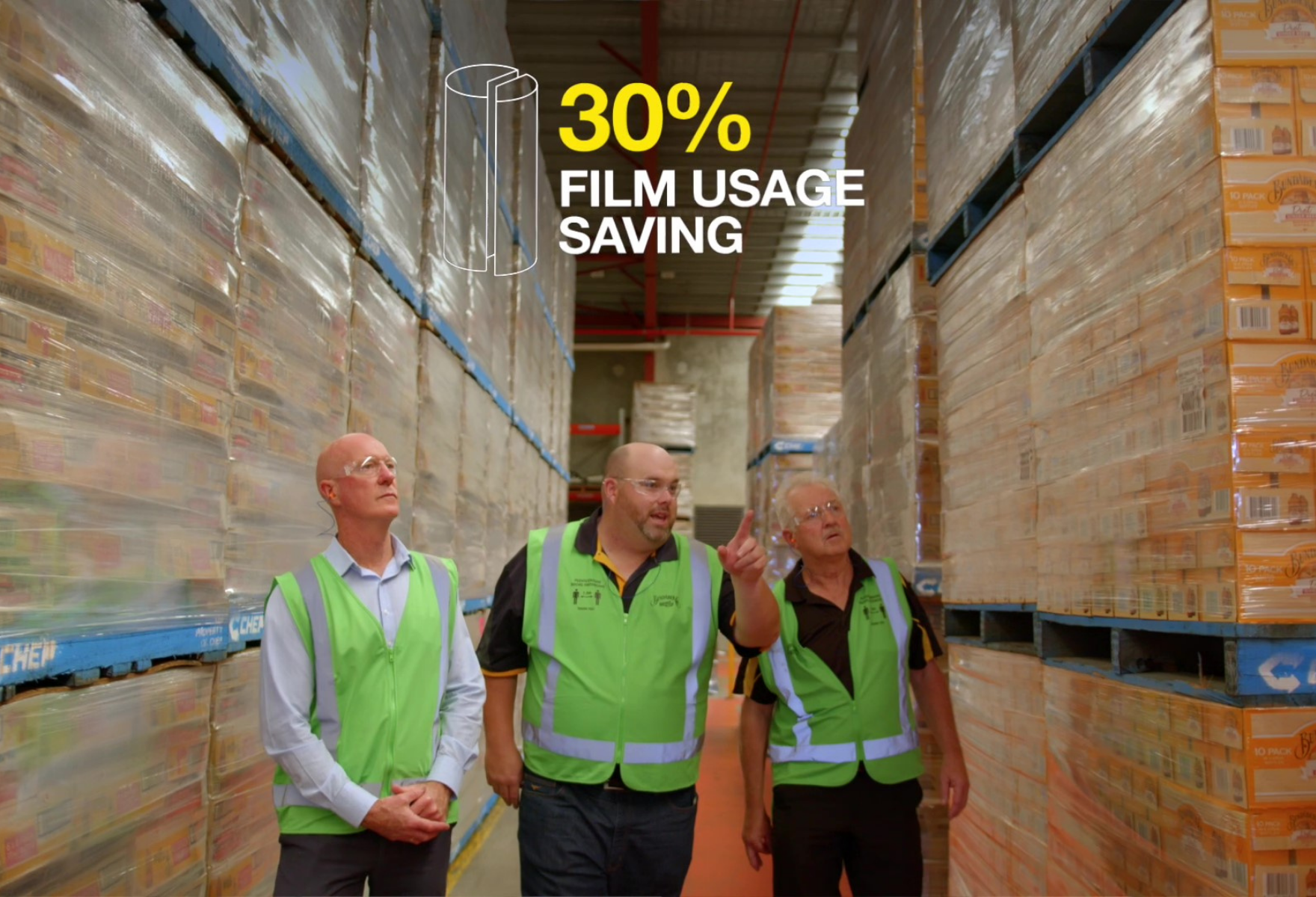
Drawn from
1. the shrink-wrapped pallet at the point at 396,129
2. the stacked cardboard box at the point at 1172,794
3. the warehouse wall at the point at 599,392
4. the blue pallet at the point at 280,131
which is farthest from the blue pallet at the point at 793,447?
the warehouse wall at the point at 599,392

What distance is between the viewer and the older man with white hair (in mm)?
2848

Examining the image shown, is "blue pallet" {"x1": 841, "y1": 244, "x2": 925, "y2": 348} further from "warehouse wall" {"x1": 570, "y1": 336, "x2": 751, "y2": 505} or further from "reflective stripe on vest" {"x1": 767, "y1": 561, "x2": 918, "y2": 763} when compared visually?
"warehouse wall" {"x1": 570, "y1": 336, "x2": 751, "y2": 505}

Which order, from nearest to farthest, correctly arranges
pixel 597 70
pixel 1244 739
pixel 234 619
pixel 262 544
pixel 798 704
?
1. pixel 1244 739
2. pixel 234 619
3. pixel 262 544
4. pixel 798 704
5. pixel 597 70

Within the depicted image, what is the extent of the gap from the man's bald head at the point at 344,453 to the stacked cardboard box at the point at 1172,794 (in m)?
1.91

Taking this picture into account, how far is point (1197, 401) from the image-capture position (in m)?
2.18

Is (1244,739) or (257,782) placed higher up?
(1244,739)

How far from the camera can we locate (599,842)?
262 cm

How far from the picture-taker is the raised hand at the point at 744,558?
96.3 inches

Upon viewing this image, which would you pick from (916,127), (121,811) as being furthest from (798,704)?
(916,127)

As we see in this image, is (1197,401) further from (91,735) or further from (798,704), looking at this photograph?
(91,735)

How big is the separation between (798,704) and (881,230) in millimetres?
2865

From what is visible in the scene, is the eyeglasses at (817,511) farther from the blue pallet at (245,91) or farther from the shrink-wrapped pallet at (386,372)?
the blue pallet at (245,91)

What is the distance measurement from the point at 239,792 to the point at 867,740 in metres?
1.66

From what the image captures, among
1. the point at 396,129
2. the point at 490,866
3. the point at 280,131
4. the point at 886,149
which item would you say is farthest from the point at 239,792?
the point at 886,149
